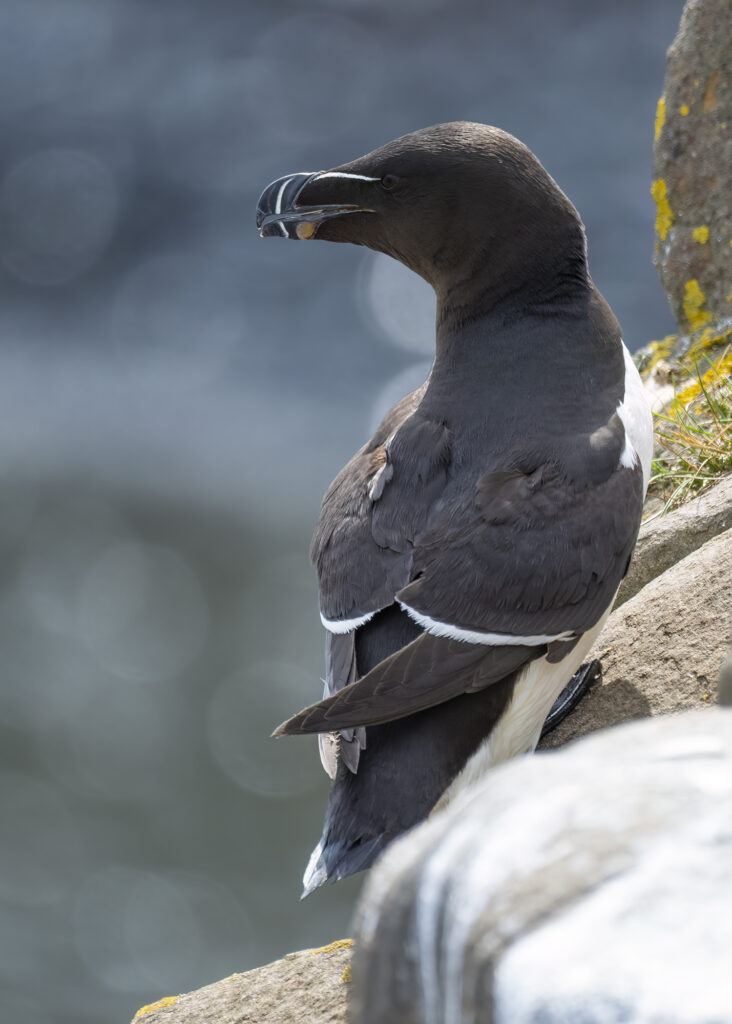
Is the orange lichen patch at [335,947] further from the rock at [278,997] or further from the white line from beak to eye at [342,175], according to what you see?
the white line from beak to eye at [342,175]

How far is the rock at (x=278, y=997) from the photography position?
242cm

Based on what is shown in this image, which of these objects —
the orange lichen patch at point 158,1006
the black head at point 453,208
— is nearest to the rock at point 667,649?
the black head at point 453,208

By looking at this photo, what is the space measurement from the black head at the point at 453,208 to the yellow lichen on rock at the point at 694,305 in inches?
82.4

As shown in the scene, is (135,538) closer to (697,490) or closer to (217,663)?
(217,663)

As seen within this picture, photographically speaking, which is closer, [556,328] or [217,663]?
[556,328]

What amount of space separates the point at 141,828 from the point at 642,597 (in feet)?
25.3

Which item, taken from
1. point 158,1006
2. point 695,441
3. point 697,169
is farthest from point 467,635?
point 697,169

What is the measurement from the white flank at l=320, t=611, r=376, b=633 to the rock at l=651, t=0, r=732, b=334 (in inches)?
117

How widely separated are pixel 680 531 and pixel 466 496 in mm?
1194

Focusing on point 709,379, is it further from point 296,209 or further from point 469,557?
point 469,557

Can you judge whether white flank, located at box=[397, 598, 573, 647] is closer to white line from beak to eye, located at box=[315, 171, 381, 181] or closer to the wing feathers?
the wing feathers

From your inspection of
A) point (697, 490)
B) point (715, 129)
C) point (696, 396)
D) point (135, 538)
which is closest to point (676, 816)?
point (697, 490)

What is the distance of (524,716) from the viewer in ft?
8.95

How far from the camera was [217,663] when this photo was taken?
11.2 metres
